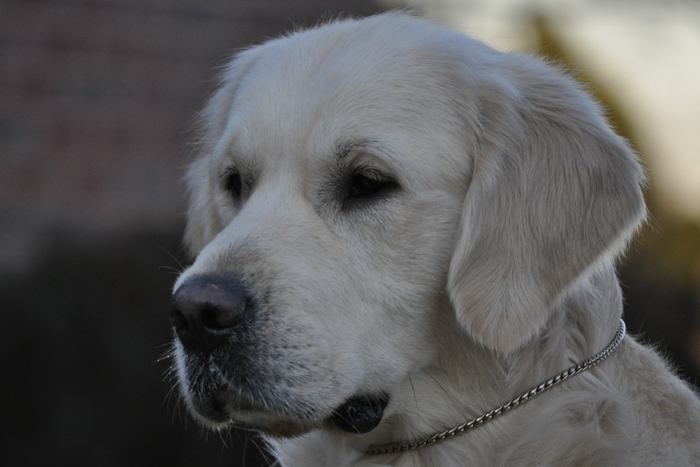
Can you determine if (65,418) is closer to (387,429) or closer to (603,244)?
(387,429)

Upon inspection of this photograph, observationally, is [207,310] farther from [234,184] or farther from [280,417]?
[234,184]

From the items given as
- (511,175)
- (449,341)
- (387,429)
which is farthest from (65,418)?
(511,175)

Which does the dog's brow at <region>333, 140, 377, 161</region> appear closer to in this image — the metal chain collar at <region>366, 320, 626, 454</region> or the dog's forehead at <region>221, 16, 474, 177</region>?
the dog's forehead at <region>221, 16, 474, 177</region>

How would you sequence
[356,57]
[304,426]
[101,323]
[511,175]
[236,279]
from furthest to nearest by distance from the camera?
[101,323] → [356,57] → [511,175] → [304,426] → [236,279]

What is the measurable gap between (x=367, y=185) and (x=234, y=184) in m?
0.67

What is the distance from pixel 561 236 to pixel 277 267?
34.8 inches

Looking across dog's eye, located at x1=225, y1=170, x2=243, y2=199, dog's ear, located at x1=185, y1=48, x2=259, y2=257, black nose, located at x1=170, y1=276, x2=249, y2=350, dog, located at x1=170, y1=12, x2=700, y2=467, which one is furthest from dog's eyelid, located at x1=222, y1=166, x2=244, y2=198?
black nose, located at x1=170, y1=276, x2=249, y2=350

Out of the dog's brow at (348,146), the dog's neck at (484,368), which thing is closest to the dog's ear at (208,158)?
the dog's brow at (348,146)

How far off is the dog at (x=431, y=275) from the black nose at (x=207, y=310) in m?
0.02

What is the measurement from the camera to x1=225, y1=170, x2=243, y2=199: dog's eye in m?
2.46

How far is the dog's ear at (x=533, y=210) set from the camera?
1989 mm

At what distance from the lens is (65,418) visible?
4.37m

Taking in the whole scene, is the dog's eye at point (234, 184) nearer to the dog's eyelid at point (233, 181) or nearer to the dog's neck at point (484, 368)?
the dog's eyelid at point (233, 181)

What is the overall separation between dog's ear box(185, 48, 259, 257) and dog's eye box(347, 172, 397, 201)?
3.01 ft
